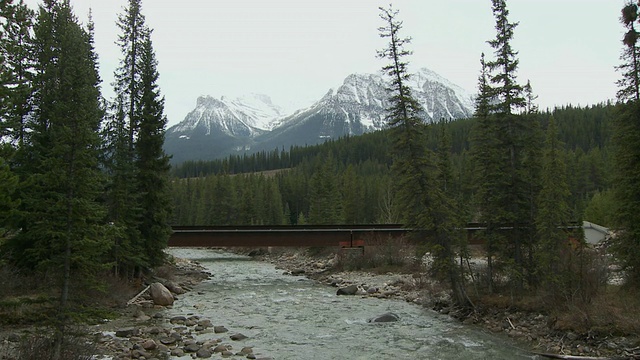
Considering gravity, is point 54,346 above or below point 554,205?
below

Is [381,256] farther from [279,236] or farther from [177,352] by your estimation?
[177,352]

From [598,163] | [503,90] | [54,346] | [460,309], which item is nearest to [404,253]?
[460,309]

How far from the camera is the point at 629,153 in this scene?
24.4 m

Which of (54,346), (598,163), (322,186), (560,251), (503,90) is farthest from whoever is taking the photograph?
(598,163)

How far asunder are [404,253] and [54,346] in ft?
127

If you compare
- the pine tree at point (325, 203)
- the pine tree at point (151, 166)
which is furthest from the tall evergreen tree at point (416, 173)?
the pine tree at point (325, 203)

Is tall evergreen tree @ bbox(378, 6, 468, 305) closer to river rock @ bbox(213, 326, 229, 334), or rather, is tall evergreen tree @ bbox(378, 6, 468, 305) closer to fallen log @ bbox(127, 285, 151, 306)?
river rock @ bbox(213, 326, 229, 334)

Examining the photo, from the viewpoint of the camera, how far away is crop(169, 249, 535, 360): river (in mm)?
19656

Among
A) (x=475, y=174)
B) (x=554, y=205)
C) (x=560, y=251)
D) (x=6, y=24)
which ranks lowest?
(x=560, y=251)

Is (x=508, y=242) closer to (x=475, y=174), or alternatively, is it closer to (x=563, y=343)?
(x=475, y=174)

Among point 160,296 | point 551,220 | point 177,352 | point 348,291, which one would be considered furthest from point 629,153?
point 160,296

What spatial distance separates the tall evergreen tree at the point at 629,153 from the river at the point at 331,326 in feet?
28.8

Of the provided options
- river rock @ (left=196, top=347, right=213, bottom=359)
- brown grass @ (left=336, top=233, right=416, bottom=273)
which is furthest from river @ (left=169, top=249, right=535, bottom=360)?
brown grass @ (left=336, top=233, right=416, bottom=273)

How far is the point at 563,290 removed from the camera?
2119 cm
